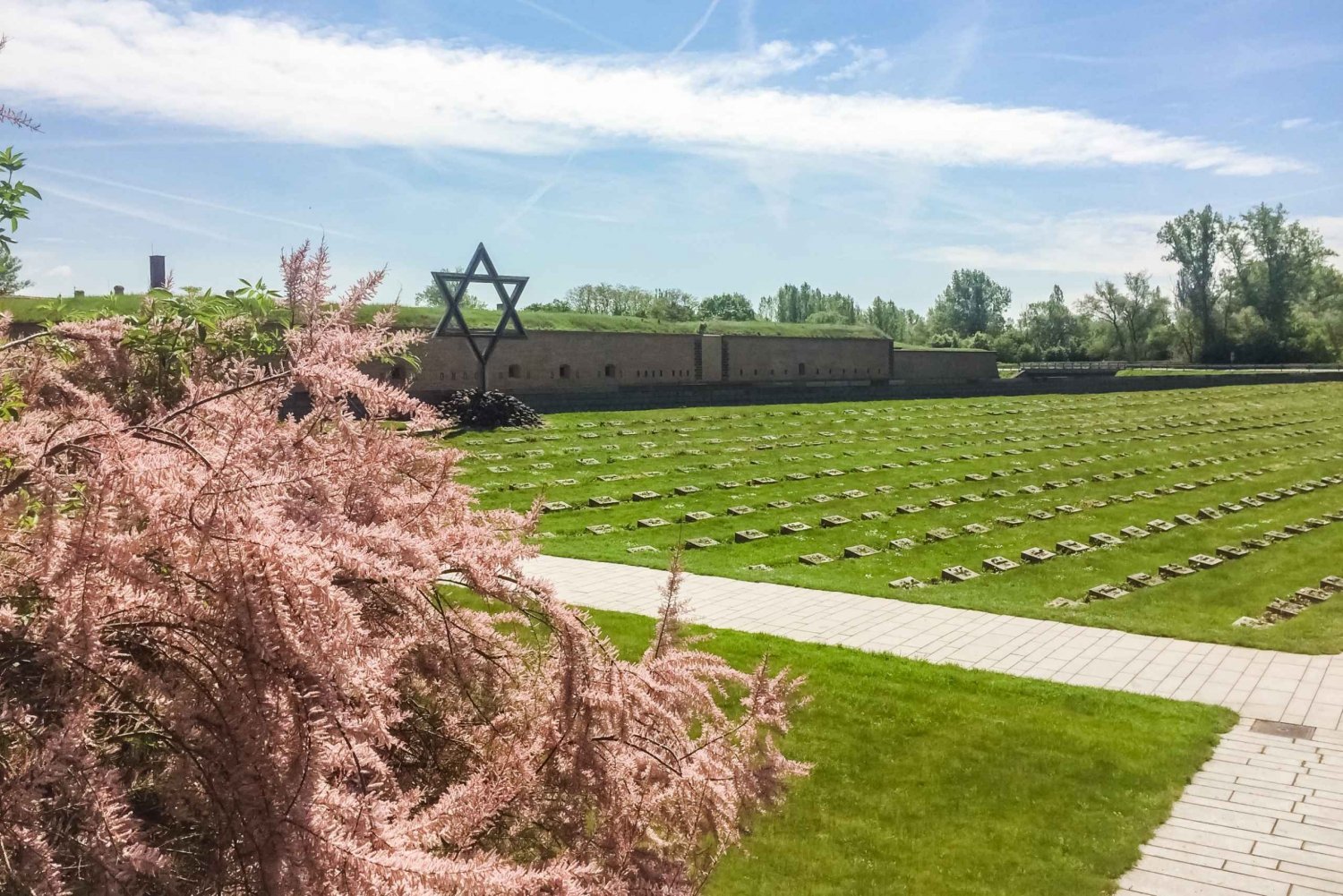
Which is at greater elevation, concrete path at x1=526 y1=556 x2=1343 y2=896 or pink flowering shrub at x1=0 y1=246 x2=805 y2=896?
pink flowering shrub at x1=0 y1=246 x2=805 y2=896

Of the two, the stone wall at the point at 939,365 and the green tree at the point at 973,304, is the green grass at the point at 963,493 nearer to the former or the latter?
the stone wall at the point at 939,365

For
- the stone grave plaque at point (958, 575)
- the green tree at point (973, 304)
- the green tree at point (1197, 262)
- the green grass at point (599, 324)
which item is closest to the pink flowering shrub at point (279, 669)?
the stone grave plaque at point (958, 575)

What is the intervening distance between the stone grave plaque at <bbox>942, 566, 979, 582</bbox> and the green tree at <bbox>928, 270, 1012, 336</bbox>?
91250mm

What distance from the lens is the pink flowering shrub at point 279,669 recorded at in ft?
5.46

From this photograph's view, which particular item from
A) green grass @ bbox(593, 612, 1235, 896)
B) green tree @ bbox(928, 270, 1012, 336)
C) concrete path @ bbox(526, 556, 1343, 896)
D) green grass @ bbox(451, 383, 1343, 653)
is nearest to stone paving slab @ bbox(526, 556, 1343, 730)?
concrete path @ bbox(526, 556, 1343, 896)

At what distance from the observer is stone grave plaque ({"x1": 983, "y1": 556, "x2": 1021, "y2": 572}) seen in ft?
40.7

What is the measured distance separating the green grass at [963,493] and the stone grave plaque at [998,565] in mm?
234

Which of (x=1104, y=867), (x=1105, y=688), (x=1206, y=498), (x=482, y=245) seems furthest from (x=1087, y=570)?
(x=482, y=245)

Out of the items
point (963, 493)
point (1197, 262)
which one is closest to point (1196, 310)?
point (1197, 262)

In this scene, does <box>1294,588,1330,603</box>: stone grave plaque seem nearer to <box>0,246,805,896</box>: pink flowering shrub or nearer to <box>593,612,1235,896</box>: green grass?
<box>593,612,1235,896</box>: green grass

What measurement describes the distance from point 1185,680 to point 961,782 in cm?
318

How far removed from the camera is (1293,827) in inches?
209

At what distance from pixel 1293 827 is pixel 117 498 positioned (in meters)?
5.74

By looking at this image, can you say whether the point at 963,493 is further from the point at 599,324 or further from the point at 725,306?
the point at 725,306
